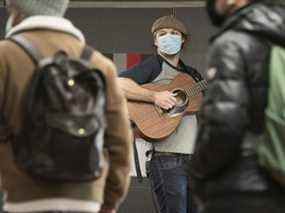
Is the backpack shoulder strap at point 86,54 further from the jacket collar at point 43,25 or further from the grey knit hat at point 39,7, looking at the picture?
the grey knit hat at point 39,7

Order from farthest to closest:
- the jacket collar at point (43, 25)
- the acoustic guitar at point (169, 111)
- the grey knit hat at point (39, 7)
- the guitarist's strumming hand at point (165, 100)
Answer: the guitarist's strumming hand at point (165, 100) → the acoustic guitar at point (169, 111) → the grey knit hat at point (39, 7) → the jacket collar at point (43, 25)

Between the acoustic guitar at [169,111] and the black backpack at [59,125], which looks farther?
the acoustic guitar at [169,111]

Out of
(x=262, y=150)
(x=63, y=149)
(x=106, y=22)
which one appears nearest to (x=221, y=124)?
(x=262, y=150)

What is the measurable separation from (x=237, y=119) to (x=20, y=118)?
860 mm

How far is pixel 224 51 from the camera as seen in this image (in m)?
3.22

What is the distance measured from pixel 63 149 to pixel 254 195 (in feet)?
2.46

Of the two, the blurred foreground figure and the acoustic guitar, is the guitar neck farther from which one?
the blurred foreground figure

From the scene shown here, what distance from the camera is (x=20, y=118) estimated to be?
133 inches

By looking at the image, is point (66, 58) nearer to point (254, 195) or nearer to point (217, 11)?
point (217, 11)

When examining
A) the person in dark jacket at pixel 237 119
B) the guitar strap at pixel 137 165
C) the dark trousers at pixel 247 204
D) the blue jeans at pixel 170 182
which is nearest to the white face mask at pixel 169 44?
the blue jeans at pixel 170 182

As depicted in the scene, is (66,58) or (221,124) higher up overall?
(66,58)

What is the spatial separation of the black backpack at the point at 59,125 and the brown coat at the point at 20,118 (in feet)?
0.15

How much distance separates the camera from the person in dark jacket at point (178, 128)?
6.48 meters

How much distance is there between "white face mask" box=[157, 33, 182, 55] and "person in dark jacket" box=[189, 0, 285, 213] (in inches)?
140
